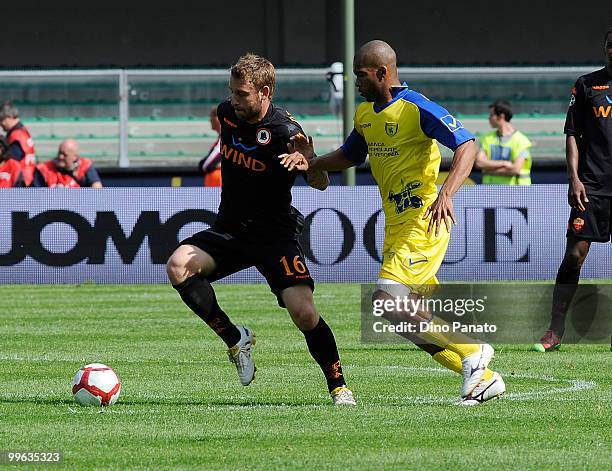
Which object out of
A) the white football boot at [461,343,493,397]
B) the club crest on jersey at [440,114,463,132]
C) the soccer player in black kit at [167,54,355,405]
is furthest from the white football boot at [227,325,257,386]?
the club crest on jersey at [440,114,463,132]

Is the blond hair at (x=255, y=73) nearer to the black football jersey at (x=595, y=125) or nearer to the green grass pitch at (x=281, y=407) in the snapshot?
the green grass pitch at (x=281, y=407)

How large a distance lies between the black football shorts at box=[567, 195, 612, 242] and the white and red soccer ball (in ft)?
14.1

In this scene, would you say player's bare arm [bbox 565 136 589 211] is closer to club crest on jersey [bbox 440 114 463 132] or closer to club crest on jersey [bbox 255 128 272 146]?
club crest on jersey [bbox 440 114 463 132]

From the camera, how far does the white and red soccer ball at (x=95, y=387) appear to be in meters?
7.99

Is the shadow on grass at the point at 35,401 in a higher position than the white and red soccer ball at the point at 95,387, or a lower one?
lower

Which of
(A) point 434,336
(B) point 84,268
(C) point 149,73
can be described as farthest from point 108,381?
(C) point 149,73

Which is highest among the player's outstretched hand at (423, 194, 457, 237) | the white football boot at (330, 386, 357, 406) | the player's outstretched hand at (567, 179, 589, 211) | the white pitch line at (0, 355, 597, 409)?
the player's outstretched hand at (567, 179, 589, 211)

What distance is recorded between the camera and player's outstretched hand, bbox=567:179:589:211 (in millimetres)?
10805

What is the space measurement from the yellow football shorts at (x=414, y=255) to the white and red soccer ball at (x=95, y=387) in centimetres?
160

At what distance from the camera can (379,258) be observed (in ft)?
58.0

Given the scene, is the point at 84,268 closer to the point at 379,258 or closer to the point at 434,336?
the point at 379,258

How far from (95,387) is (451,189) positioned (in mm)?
2207

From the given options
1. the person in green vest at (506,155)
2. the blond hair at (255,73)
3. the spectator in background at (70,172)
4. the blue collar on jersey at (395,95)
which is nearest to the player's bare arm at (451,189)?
the blue collar on jersey at (395,95)

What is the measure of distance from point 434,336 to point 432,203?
736mm
